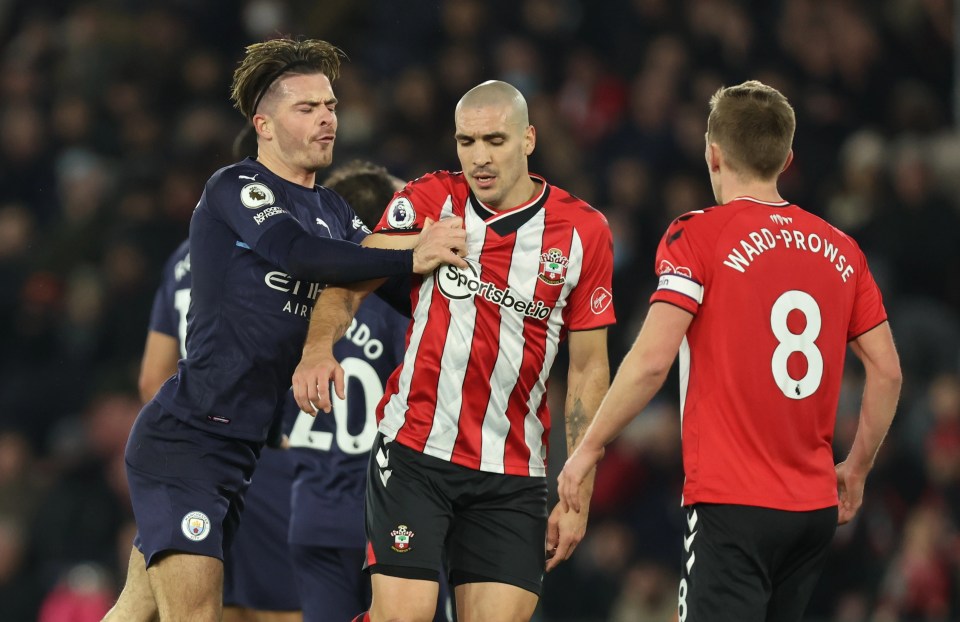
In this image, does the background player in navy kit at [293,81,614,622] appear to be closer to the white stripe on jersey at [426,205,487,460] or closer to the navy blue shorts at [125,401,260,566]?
the white stripe on jersey at [426,205,487,460]

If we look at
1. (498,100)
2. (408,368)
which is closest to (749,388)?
(408,368)

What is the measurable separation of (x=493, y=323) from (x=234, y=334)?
914 millimetres

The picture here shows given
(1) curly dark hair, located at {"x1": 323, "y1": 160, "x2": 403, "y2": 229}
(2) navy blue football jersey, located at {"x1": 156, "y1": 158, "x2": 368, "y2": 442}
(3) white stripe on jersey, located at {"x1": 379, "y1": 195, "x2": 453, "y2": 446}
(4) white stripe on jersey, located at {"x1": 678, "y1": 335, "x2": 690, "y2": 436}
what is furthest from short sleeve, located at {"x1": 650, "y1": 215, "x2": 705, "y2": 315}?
(1) curly dark hair, located at {"x1": 323, "y1": 160, "x2": 403, "y2": 229}

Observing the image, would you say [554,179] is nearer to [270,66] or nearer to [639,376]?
[270,66]

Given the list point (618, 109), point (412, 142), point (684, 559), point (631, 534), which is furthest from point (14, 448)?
point (684, 559)

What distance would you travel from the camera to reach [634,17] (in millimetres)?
12133

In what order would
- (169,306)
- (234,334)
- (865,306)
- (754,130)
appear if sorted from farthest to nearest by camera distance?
1. (169,306)
2. (234,334)
3. (865,306)
4. (754,130)

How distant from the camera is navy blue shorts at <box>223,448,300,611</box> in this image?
6.41 meters

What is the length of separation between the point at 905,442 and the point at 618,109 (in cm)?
374

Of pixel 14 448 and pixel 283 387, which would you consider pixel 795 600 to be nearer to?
pixel 283 387

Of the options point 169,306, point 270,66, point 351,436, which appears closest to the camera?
point 270,66

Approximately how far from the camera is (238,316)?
5.06 m

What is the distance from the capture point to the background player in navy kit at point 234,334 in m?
4.92

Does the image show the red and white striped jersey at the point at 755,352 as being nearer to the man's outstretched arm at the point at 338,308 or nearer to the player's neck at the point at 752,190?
the player's neck at the point at 752,190
